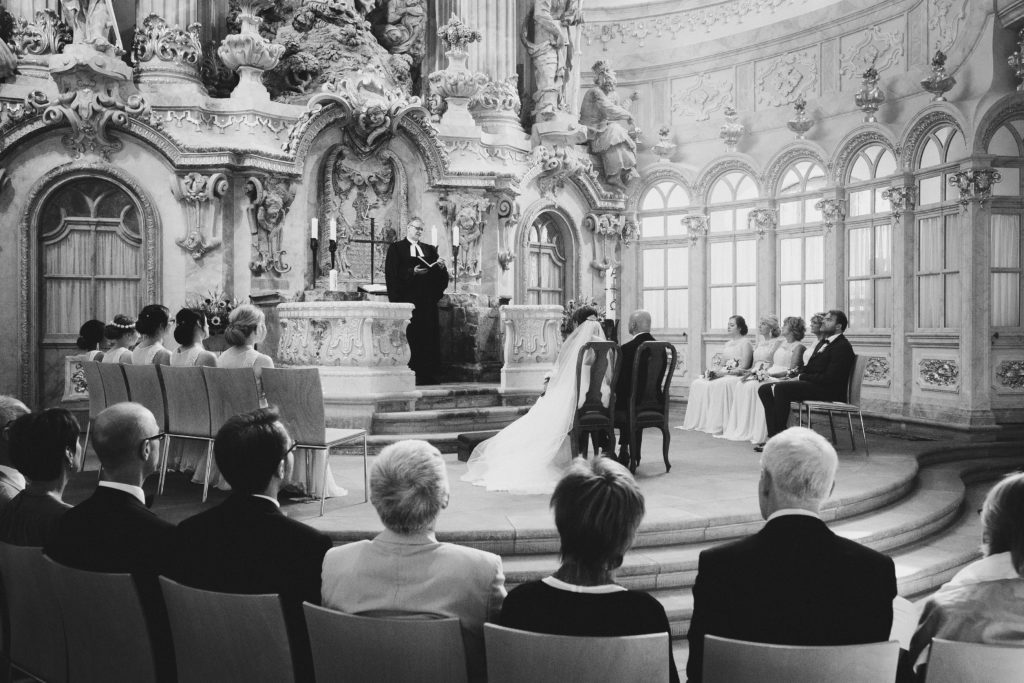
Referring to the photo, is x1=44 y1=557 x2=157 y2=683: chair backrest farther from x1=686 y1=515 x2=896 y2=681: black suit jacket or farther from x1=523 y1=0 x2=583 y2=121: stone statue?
x1=523 y1=0 x2=583 y2=121: stone statue

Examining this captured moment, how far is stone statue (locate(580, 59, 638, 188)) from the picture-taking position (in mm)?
12938

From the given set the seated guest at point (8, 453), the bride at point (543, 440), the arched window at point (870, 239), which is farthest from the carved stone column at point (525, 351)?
the seated guest at point (8, 453)

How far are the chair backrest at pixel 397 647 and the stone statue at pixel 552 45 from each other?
1118cm

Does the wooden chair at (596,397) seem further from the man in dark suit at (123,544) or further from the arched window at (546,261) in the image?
the arched window at (546,261)

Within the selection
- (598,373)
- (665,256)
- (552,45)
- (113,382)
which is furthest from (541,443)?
(552,45)

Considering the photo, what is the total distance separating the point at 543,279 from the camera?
12.9 metres

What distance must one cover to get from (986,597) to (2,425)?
11.0 feet

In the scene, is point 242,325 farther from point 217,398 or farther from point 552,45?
point 552,45

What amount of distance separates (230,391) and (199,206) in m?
4.76

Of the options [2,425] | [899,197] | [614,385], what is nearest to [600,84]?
[899,197]

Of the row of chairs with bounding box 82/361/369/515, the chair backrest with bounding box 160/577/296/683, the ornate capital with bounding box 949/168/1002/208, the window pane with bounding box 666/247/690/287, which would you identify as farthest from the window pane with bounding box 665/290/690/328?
the chair backrest with bounding box 160/577/296/683

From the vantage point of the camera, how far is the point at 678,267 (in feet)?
44.1

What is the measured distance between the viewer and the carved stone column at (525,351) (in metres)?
8.66

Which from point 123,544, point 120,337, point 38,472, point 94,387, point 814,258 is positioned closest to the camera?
point 123,544
